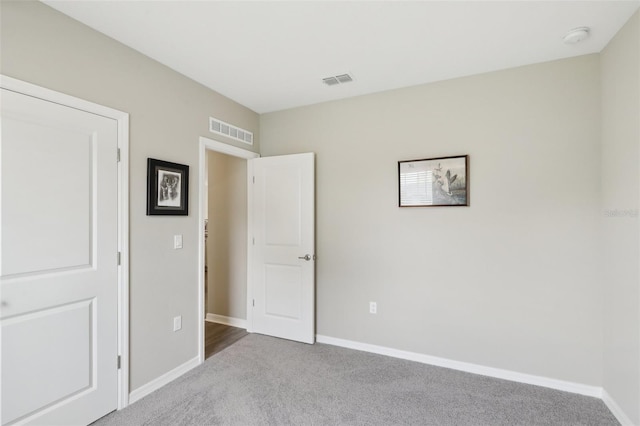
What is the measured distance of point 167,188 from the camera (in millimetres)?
2488

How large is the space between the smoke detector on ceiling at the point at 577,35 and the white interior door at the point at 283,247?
226 centimetres

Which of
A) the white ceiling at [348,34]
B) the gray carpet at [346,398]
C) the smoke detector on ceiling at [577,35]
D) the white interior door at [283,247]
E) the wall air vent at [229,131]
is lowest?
the gray carpet at [346,398]

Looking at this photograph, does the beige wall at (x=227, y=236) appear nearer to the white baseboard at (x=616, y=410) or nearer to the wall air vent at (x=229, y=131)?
the wall air vent at (x=229, y=131)

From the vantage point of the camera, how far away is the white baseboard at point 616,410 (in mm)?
1926

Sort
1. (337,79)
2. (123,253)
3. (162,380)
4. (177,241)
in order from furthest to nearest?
(337,79), (177,241), (162,380), (123,253)

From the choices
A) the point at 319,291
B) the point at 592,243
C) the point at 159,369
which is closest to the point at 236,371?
the point at 159,369

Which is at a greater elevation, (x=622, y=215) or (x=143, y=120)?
(x=143, y=120)

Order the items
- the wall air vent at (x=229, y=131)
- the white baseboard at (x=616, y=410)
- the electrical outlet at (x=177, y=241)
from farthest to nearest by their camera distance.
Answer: the wall air vent at (x=229, y=131)
the electrical outlet at (x=177, y=241)
the white baseboard at (x=616, y=410)

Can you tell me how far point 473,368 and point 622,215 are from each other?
167 cm

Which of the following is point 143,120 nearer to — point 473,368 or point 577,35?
point 577,35

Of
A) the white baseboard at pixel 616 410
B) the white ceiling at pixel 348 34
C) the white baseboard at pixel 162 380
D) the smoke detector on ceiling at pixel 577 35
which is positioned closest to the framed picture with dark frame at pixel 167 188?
the white ceiling at pixel 348 34

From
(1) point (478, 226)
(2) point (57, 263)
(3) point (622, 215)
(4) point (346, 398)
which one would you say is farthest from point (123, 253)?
(3) point (622, 215)

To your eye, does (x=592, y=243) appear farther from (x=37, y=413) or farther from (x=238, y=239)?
(x=37, y=413)

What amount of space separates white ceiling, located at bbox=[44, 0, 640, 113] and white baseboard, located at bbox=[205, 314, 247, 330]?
2.78 metres
